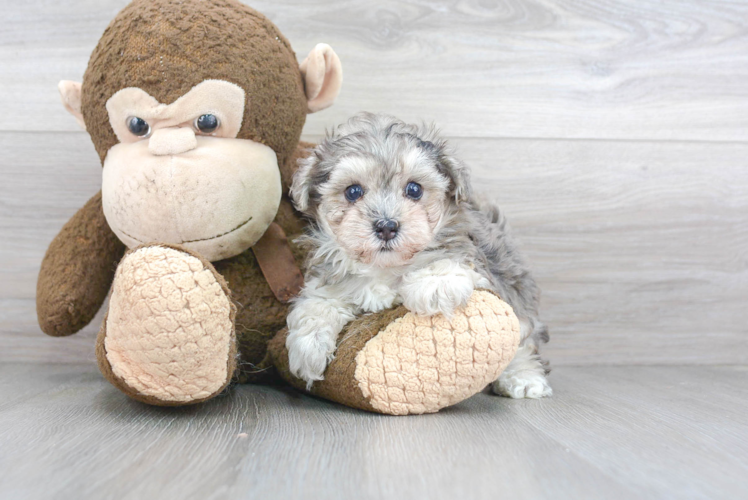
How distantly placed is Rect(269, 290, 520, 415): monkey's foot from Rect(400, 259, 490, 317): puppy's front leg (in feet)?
0.07

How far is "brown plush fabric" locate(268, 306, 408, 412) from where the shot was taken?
4.19 ft

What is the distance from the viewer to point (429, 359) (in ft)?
4.06

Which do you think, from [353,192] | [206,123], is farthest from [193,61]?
[353,192]

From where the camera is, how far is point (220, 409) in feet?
4.36

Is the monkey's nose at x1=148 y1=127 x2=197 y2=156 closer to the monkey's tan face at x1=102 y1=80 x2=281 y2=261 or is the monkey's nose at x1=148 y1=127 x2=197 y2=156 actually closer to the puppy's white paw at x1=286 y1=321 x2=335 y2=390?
the monkey's tan face at x1=102 y1=80 x2=281 y2=261

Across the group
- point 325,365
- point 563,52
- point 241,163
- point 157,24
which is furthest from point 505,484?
point 563,52

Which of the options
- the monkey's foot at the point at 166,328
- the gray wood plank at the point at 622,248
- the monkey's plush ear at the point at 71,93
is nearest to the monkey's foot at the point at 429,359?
the monkey's foot at the point at 166,328

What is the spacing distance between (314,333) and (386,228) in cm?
30

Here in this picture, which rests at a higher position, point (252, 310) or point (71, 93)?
point (71, 93)

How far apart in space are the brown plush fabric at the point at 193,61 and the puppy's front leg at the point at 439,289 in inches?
21.5

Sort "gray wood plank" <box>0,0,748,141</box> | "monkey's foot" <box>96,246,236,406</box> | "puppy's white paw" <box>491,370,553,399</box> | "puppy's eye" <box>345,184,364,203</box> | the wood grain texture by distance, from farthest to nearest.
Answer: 1. "gray wood plank" <box>0,0,748,141</box>
2. "puppy's white paw" <box>491,370,553,399</box>
3. "puppy's eye" <box>345,184,364,203</box>
4. "monkey's foot" <box>96,246,236,406</box>
5. the wood grain texture

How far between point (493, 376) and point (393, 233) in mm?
383

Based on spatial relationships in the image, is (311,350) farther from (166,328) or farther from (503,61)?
(503,61)

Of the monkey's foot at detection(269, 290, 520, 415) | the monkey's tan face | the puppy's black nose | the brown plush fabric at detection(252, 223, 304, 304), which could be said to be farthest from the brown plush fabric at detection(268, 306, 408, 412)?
the monkey's tan face
